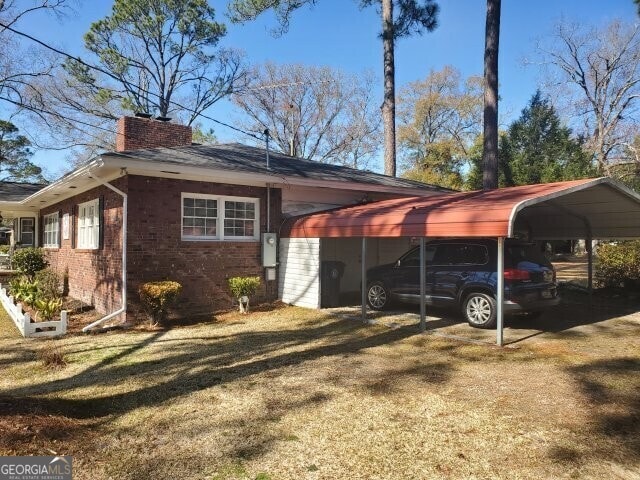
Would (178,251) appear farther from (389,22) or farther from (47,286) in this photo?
(389,22)

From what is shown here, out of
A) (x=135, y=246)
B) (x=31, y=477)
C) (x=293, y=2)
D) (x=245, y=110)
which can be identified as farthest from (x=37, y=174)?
(x=31, y=477)

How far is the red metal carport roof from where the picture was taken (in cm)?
726

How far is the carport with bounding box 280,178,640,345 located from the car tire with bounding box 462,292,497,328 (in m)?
0.96

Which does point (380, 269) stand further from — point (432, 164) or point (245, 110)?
point (432, 164)

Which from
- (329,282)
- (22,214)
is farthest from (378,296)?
(22,214)

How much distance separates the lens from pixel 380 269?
36.2 feet

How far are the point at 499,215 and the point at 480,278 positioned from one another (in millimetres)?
1932

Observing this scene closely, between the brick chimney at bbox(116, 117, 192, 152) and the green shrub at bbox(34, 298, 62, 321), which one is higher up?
the brick chimney at bbox(116, 117, 192, 152)

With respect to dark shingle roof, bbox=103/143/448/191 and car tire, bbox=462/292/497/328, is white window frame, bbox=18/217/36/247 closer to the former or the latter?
dark shingle roof, bbox=103/143/448/191

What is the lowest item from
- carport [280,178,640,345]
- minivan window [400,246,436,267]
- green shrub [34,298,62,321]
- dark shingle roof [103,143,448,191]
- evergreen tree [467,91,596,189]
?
green shrub [34,298,62,321]

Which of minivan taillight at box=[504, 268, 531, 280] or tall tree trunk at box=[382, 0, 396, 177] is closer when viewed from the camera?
minivan taillight at box=[504, 268, 531, 280]

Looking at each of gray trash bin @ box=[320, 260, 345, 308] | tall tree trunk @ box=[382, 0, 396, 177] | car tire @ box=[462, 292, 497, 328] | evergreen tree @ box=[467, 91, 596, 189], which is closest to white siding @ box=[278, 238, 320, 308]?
gray trash bin @ box=[320, 260, 345, 308]

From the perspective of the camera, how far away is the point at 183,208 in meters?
10.6

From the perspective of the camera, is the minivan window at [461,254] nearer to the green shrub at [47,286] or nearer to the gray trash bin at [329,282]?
the gray trash bin at [329,282]
